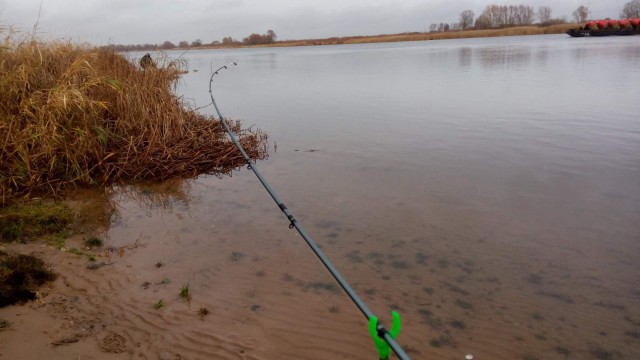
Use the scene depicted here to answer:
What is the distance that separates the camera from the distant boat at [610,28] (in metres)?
50.3

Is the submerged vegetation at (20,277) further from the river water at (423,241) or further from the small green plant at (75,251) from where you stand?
the river water at (423,241)

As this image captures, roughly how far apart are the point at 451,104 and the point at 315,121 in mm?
4066

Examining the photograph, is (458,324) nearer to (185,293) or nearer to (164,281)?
(185,293)

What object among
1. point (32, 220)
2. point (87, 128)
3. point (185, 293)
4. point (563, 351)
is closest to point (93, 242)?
point (32, 220)

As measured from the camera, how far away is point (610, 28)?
53031 mm

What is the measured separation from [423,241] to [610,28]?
62615mm

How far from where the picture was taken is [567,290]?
142 inches

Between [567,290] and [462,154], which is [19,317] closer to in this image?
[567,290]

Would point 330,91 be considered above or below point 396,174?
above

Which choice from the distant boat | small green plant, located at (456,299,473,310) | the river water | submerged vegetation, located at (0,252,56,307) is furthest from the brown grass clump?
the distant boat

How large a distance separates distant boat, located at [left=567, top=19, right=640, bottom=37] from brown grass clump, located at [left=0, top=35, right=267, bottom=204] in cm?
5883

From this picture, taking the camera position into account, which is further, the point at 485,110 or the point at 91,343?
the point at 485,110

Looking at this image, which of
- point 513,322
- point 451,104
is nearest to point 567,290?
point 513,322

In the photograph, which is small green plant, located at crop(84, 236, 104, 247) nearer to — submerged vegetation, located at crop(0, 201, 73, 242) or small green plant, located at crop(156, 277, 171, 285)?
submerged vegetation, located at crop(0, 201, 73, 242)
